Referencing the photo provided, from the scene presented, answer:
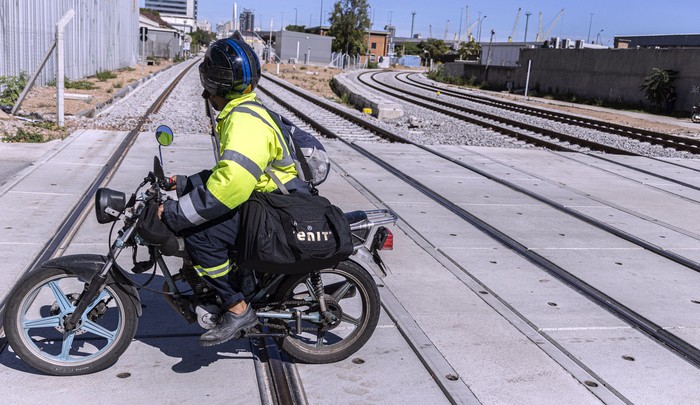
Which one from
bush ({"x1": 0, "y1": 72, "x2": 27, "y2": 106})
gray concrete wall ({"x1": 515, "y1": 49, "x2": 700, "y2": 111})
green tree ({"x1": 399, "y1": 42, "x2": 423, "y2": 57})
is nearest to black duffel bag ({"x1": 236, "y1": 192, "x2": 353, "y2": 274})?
bush ({"x1": 0, "y1": 72, "x2": 27, "y2": 106})

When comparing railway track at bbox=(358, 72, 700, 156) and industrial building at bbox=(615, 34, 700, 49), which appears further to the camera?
industrial building at bbox=(615, 34, 700, 49)

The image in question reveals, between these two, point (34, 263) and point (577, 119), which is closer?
point (34, 263)

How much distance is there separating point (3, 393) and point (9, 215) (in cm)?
380

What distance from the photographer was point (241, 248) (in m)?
3.76

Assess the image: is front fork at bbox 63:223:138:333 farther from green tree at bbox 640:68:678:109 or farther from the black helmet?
green tree at bbox 640:68:678:109

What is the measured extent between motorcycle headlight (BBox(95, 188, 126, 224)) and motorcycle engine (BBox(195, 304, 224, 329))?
0.68 m

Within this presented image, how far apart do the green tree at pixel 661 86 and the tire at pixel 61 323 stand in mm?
33762

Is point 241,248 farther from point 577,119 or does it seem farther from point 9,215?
point 577,119

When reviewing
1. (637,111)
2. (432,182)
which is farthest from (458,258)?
(637,111)

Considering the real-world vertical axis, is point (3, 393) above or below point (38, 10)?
below

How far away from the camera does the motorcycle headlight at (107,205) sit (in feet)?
12.0

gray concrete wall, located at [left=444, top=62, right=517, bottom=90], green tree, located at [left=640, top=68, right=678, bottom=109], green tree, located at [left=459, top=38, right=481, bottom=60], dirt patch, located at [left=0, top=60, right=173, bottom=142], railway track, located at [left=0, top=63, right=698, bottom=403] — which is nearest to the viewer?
railway track, located at [left=0, top=63, right=698, bottom=403]

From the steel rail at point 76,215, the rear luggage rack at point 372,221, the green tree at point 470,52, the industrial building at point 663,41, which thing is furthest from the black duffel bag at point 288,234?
the green tree at point 470,52

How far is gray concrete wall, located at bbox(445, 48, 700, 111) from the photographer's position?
33281 millimetres
